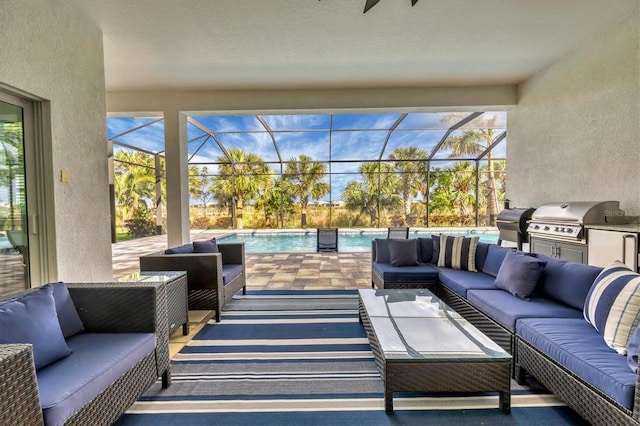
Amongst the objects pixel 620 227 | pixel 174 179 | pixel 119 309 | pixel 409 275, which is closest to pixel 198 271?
Result: pixel 119 309

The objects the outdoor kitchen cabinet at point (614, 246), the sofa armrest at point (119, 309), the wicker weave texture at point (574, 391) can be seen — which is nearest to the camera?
the wicker weave texture at point (574, 391)

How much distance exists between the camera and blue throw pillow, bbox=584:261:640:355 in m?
1.61

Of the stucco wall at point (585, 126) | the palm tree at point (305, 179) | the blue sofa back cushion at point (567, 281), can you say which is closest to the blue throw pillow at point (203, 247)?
the blue sofa back cushion at point (567, 281)

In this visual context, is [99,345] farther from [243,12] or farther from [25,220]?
[243,12]

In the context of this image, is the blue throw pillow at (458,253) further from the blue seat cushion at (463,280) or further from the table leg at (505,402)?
the table leg at (505,402)

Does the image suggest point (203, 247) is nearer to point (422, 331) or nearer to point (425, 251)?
point (422, 331)

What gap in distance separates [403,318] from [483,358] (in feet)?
2.10

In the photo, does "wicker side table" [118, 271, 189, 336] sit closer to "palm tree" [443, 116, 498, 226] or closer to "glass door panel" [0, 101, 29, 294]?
"glass door panel" [0, 101, 29, 294]

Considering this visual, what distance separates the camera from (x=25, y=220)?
2.66 m

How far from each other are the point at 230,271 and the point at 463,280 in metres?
2.68

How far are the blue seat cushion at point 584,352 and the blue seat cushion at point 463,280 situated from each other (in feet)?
2.63

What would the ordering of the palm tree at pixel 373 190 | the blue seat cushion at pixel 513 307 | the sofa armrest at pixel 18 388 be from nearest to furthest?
the sofa armrest at pixel 18 388
the blue seat cushion at pixel 513 307
the palm tree at pixel 373 190

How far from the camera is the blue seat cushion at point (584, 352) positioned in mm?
1358

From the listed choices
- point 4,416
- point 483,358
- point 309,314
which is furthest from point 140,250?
point 483,358
